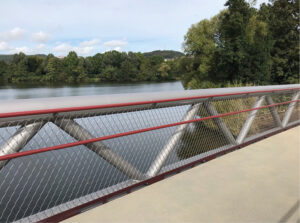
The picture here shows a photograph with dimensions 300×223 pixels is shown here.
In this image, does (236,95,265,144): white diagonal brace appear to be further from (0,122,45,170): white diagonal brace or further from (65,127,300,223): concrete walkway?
(0,122,45,170): white diagonal brace

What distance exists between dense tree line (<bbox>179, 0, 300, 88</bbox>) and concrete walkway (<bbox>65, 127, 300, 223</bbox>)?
26379mm

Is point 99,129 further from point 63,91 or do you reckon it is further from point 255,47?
point 63,91

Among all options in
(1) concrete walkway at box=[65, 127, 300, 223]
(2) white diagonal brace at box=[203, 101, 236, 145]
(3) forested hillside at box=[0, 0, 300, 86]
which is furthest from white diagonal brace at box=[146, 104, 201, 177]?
(3) forested hillside at box=[0, 0, 300, 86]

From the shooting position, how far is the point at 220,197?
3.07 m

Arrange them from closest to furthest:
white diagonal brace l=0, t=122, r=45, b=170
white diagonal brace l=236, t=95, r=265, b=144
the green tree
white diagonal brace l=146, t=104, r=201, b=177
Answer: white diagonal brace l=0, t=122, r=45, b=170
white diagonal brace l=146, t=104, r=201, b=177
white diagonal brace l=236, t=95, r=265, b=144
the green tree

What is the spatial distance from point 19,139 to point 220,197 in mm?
2150

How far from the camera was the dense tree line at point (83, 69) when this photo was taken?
2985 inches

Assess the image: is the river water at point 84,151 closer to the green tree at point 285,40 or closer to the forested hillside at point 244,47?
the forested hillside at point 244,47

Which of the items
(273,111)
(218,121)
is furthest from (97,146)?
(273,111)

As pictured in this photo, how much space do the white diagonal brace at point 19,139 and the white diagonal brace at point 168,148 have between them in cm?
151

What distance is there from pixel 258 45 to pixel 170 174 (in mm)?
31976

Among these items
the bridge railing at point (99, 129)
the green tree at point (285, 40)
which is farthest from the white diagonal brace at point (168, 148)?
the green tree at point (285, 40)

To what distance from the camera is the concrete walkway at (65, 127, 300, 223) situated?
2645 mm

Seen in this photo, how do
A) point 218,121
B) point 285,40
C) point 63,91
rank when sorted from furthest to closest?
point 63,91
point 285,40
point 218,121
